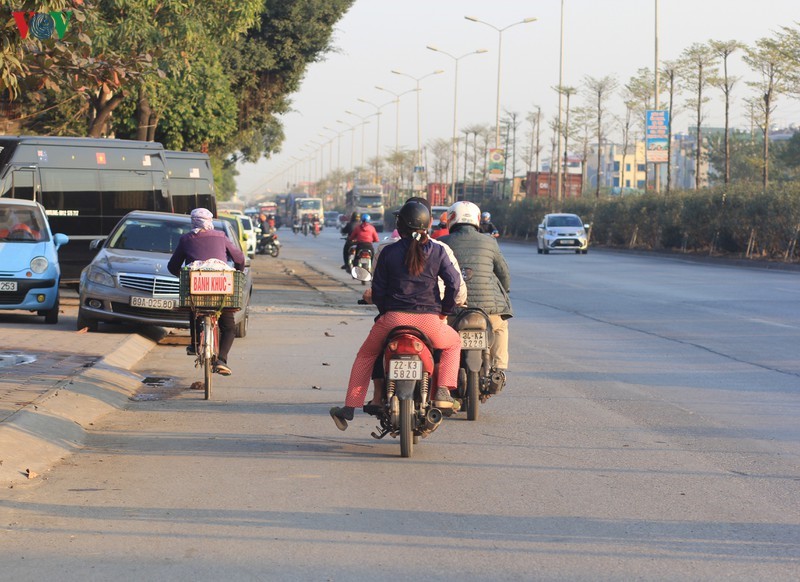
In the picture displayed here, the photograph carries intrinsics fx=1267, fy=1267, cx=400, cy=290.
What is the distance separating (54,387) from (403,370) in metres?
3.87

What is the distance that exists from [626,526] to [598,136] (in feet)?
211

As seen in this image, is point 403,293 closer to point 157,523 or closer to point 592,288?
point 157,523

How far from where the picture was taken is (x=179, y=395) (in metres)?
11.5

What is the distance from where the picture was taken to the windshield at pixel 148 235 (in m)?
17.5

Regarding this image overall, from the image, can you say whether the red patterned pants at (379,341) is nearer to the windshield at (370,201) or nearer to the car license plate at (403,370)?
the car license plate at (403,370)

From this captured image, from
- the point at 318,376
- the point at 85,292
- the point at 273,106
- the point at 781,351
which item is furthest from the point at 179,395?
the point at 273,106

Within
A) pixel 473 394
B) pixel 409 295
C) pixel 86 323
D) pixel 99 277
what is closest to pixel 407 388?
pixel 409 295

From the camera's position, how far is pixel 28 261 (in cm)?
1780

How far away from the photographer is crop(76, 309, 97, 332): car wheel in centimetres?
1631

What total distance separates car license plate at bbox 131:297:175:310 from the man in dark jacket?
20.6ft

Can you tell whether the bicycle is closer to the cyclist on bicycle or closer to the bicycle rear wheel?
the bicycle rear wheel

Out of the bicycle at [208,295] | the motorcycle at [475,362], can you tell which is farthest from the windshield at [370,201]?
the motorcycle at [475,362]

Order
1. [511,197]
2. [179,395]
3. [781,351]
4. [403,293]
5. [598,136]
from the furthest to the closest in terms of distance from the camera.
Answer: [511,197] < [598,136] < [781,351] < [179,395] < [403,293]

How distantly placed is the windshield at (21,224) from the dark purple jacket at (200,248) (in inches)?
295
